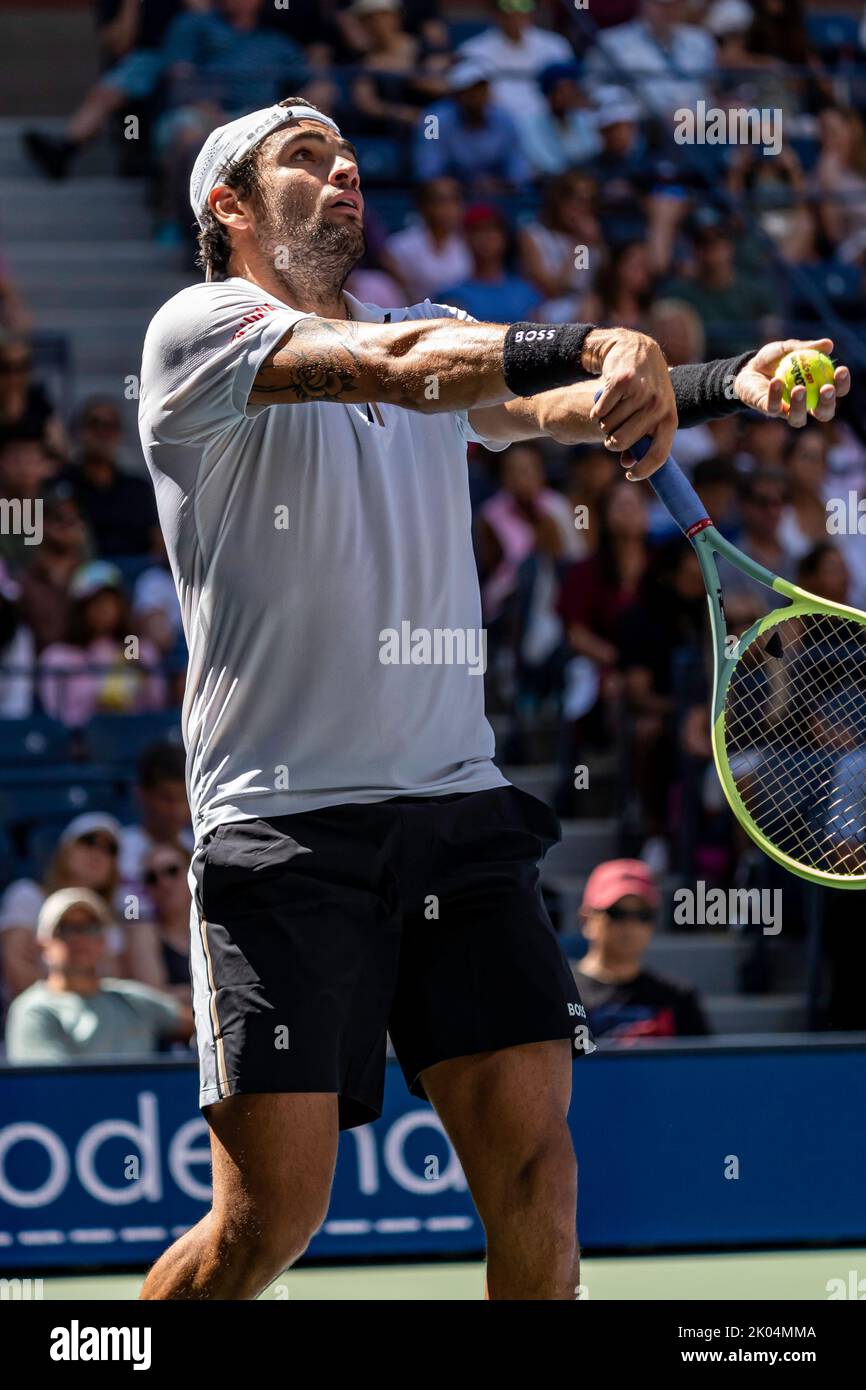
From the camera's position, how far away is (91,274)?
10578mm

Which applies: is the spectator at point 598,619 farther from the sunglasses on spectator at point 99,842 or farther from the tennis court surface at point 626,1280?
the tennis court surface at point 626,1280

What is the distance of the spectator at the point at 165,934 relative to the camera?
6711 mm

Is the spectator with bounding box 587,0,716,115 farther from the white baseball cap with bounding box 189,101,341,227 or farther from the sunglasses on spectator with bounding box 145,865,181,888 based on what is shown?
the white baseball cap with bounding box 189,101,341,227

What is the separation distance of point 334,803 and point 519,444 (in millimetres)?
5414

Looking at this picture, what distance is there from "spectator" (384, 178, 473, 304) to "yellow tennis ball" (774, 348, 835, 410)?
6.61 metres

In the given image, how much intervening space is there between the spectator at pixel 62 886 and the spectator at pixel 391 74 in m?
4.38

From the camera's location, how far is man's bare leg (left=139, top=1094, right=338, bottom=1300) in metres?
3.13

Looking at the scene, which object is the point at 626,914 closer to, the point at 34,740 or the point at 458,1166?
the point at 458,1166

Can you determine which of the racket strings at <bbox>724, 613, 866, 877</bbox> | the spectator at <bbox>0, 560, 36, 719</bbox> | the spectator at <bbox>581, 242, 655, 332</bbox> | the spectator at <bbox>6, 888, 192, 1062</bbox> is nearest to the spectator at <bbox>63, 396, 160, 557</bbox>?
the spectator at <bbox>0, 560, 36, 719</bbox>

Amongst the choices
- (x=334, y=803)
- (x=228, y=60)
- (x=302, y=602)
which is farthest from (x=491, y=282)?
(x=334, y=803)

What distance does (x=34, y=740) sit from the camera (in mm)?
7734
